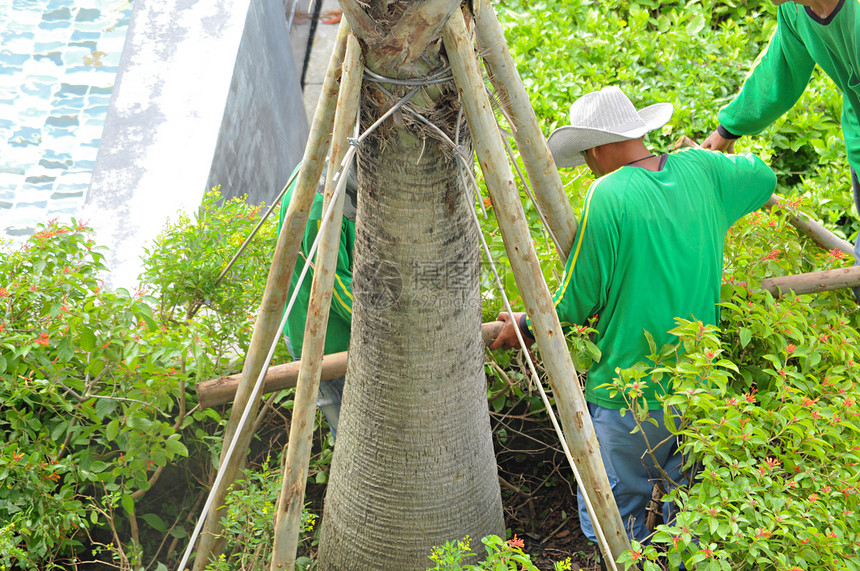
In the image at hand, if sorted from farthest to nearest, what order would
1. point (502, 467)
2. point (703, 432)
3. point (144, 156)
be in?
point (144, 156), point (502, 467), point (703, 432)

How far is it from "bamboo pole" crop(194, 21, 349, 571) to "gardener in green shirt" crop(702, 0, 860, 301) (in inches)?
60.9

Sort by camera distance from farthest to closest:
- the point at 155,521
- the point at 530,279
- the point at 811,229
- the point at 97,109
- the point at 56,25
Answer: the point at 56,25, the point at 97,109, the point at 811,229, the point at 155,521, the point at 530,279

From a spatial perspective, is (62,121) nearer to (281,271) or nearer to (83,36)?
(83,36)

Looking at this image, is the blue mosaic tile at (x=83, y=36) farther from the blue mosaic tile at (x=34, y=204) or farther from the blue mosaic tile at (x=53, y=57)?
the blue mosaic tile at (x=34, y=204)

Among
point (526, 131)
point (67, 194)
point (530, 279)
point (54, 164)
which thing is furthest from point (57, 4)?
point (530, 279)

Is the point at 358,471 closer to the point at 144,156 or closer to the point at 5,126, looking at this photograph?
the point at 144,156

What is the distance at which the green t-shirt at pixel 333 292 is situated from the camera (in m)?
2.28

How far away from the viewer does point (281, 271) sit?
6.44 ft

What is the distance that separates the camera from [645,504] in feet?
8.14

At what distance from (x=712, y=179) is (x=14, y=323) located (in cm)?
236

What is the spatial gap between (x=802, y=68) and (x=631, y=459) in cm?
161

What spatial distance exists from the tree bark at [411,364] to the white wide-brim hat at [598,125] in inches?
19.2

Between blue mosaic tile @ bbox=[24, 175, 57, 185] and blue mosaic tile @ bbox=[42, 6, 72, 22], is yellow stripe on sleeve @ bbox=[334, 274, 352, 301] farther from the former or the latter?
blue mosaic tile @ bbox=[42, 6, 72, 22]

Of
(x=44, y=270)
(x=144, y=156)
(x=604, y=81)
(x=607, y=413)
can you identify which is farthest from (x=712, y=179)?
(x=144, y=156)
